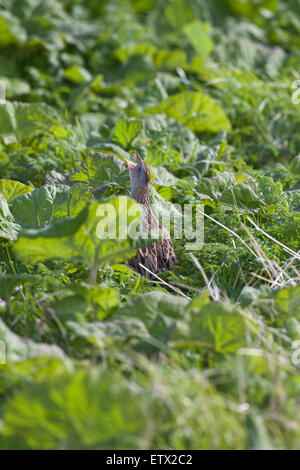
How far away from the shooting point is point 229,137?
390cm

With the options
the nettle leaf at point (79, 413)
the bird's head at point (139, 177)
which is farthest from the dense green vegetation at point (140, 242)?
the bird's head at point (139, 177)

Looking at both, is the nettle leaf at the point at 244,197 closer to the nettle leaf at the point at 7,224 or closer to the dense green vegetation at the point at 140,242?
the dense green vegetation at the point at 140,242

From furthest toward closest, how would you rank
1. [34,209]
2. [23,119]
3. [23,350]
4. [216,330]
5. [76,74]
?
[76,74]
[23,119]
[34,209]
[216,330]
[23,350]

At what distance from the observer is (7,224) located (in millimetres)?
2420

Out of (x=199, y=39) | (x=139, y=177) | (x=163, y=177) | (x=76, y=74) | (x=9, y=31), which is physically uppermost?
(x=139, y=177)

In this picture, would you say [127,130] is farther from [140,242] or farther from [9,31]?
[9,31]

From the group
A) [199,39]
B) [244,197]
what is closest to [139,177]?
[244,197]

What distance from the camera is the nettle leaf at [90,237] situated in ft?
6.35

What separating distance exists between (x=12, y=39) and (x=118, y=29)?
1.19 m

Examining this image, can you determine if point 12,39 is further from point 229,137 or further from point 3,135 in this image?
point 229,137

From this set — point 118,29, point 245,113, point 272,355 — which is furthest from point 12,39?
point 272,355

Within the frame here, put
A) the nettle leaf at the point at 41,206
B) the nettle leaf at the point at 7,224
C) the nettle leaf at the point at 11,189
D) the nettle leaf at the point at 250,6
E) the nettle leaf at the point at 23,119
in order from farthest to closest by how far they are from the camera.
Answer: the nettle leaf at the point at 250,6, the nettle leaf at the point at 23,119, the nettle leaf at the point at 11,189, the nettle leaf at the point at 41,206, the nettle leaf at the point at 7,224

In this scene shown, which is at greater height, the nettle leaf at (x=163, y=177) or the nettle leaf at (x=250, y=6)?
the nettle leaf at (x=250, y=6)

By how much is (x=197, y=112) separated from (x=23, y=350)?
241cm
